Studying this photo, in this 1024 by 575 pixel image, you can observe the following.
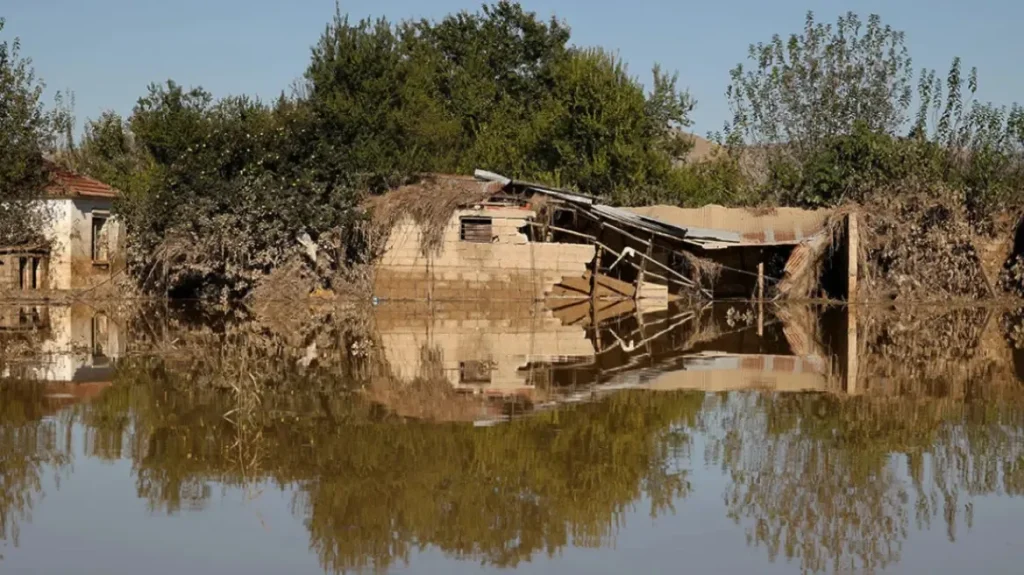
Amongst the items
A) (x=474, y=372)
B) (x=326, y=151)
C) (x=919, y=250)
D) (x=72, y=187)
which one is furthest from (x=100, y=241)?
(x=919, y=250)

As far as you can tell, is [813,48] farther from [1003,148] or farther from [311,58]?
[311,58]

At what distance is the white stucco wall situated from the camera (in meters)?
30.3

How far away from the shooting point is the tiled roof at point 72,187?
30234 mm

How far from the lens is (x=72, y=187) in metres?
30.5

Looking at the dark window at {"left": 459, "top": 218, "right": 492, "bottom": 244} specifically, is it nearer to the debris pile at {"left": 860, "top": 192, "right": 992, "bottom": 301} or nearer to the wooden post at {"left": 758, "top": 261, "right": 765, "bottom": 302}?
the wooden post at {"left": 758, "top": 261, "right": 765, "bottom": 302}

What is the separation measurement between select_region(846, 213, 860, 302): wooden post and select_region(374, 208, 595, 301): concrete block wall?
6510 mm

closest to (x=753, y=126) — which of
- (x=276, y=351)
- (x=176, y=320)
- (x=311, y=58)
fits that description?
(x=311, y=58)

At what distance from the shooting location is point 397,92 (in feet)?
110

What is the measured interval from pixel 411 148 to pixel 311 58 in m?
4.53

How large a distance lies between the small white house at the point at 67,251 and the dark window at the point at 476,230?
856 cm

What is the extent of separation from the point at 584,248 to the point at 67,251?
11843 mm

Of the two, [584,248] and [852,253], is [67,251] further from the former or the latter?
[852,253]

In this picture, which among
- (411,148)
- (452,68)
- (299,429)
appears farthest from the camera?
(452,68)

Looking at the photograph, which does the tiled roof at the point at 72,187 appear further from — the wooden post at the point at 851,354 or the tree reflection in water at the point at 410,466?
the tree reflection in water at the point at 410,466
